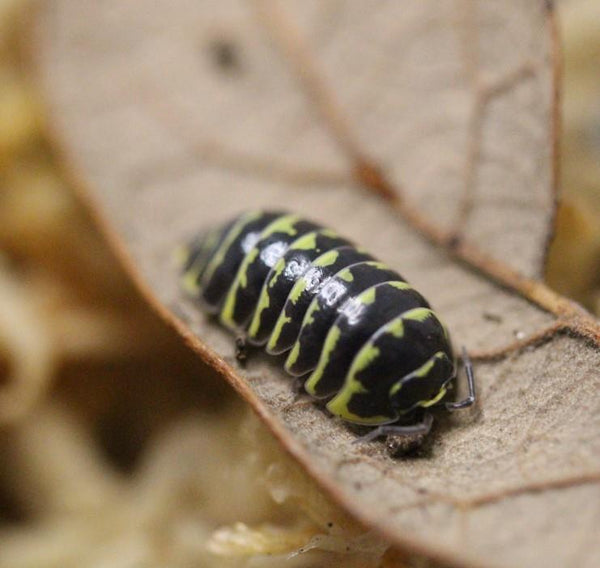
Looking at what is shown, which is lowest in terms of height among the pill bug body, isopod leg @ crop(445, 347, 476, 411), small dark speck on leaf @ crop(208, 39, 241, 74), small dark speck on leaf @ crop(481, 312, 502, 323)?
isopod leg @ crop(445, 347, 476, 411)

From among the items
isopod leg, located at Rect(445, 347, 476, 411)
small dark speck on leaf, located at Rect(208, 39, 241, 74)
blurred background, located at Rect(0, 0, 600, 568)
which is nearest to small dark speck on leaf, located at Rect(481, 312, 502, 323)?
isopod leg, located at Rect(445, 347, 476, 411)

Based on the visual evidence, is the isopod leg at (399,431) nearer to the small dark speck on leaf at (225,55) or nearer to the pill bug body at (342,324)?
the pill bug body at (342,324)

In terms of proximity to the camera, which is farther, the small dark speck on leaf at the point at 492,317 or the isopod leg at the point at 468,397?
the small dark speck on leaf at the point at 492,317

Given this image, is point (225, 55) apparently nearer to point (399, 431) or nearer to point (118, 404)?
point (118, 404)

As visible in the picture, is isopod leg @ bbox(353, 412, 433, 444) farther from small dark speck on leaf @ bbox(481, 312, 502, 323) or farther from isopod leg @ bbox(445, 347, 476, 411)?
small dark speck on leaf @ bbox(481, 312, 502, 323)

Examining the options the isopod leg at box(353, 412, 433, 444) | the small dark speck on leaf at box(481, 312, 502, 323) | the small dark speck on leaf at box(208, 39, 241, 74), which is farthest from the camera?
the small dark speck on leaf at box(208, 39, 241, 74)

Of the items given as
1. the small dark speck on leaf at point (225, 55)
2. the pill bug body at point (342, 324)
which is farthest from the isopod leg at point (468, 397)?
the small dark speck on leaf at point (225, 55)
